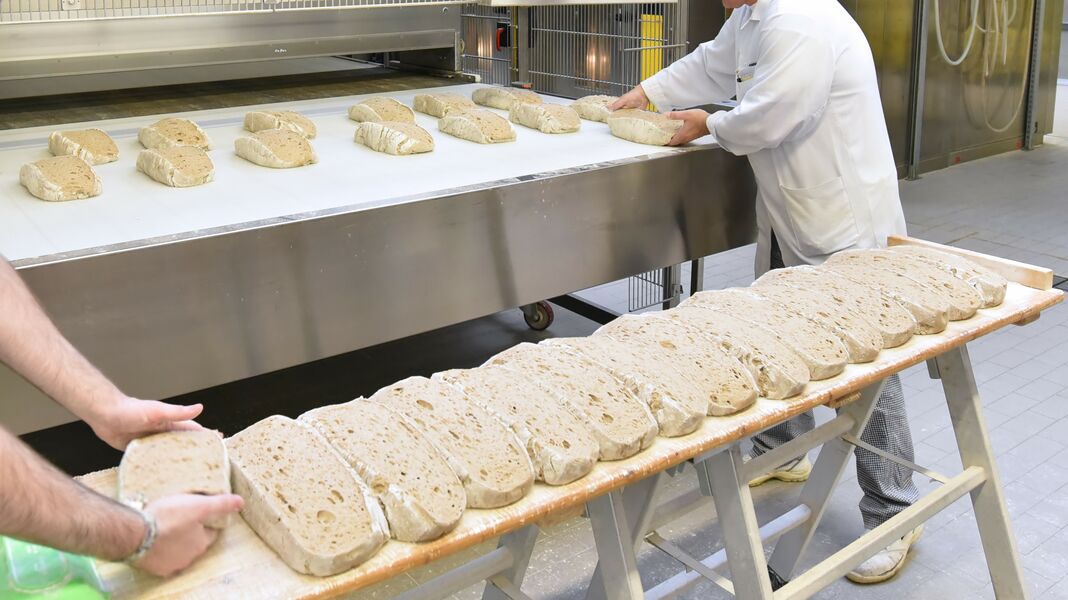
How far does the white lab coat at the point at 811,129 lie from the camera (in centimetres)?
242

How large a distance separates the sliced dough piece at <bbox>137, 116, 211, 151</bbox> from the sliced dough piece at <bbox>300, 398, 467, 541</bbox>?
1394 mm

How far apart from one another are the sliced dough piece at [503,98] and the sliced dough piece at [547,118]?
0.19 ft

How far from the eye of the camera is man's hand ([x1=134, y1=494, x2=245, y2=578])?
1.15m

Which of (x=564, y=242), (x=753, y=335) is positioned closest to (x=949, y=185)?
(x=564, y=242)

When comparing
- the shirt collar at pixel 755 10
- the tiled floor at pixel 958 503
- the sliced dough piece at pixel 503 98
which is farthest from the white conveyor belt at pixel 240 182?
the tiled floor at pixel 958 503

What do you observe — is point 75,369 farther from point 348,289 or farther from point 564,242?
point 564,242

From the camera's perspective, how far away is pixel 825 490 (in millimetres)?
2270

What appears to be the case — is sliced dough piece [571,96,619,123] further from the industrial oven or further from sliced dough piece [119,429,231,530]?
sliced dough piece [119,429,231,530]

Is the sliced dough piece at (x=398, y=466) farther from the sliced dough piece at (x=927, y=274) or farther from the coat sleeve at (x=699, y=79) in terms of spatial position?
the coat sleeve at (x=699, y=79)

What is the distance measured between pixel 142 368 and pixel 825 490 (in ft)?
4.92

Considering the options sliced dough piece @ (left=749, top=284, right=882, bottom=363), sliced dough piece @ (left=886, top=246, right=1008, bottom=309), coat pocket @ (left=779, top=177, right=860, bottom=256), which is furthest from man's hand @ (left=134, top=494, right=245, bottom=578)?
coat pocket @ (left=779, top=177, right=860, bottom=256)

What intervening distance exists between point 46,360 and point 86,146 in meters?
1.31

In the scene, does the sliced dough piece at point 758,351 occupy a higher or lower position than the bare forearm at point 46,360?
lower

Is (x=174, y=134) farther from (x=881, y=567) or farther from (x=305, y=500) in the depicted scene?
(x=881, y=567)
